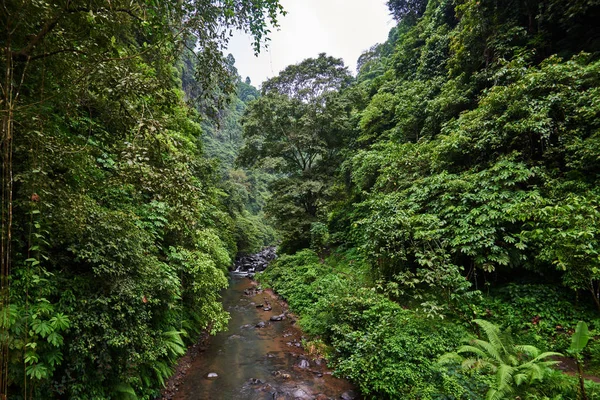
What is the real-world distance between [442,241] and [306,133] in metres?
11.4

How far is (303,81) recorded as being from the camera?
61.4 ft

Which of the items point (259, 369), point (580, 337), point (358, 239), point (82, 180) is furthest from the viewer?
point (358, 239)

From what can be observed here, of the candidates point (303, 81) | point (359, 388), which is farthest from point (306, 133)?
point (359, 388)

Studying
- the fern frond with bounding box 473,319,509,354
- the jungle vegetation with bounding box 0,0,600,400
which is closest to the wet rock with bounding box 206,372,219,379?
the jungle vegetation with bounding box 0,0,600,400

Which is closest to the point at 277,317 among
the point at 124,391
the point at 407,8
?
the point at 124,391

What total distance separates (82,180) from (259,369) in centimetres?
645

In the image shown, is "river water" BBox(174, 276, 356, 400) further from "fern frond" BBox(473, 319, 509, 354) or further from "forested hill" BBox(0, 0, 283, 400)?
"fern frond" BBox(473, 319, 509, 354)

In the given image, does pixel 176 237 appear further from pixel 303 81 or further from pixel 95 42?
pixel 303 81

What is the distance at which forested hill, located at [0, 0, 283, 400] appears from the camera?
287 centimetres

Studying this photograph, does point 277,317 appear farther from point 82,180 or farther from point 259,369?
point 82,180

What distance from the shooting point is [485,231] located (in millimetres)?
6215

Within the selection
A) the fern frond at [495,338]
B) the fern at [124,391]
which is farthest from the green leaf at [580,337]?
the fern at [124,391]

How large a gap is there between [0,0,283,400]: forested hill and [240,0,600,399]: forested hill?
16.4 feet

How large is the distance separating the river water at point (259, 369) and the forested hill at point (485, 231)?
576 millimetres
